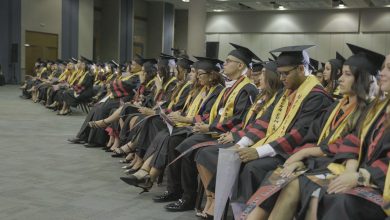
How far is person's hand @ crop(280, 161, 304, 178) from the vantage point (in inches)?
99.2

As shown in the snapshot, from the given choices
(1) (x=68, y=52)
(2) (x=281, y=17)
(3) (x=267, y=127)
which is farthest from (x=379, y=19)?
(3) (x=267, y=127)

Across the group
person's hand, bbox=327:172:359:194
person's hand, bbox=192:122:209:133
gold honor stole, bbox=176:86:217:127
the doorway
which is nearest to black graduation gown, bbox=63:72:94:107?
gold honor stole, bbox=176:86:217:127

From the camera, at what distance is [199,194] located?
11.7 ft

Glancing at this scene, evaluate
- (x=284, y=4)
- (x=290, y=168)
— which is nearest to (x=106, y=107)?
(x=290, y=168)

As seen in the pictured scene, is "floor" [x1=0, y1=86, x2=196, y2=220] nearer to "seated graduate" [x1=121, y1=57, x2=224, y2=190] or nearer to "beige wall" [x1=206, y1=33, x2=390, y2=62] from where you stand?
"seated graduate" [x1=121, y1=57, x2=224, y2=190]

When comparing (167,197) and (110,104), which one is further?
(110,104)

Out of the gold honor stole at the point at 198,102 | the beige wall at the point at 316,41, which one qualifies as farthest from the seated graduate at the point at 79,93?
the beige wall at the point at 316,41

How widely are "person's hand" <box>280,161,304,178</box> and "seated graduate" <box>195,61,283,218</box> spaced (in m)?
0.66

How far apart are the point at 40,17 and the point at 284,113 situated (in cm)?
1798

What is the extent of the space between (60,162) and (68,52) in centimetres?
1582

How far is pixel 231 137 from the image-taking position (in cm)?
334

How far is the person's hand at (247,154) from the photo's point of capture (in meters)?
2.87

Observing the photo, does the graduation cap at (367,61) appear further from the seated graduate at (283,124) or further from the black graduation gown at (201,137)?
the black graduation gown at (201,137)

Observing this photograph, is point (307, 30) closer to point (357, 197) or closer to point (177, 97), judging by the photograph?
point (177, 97)
